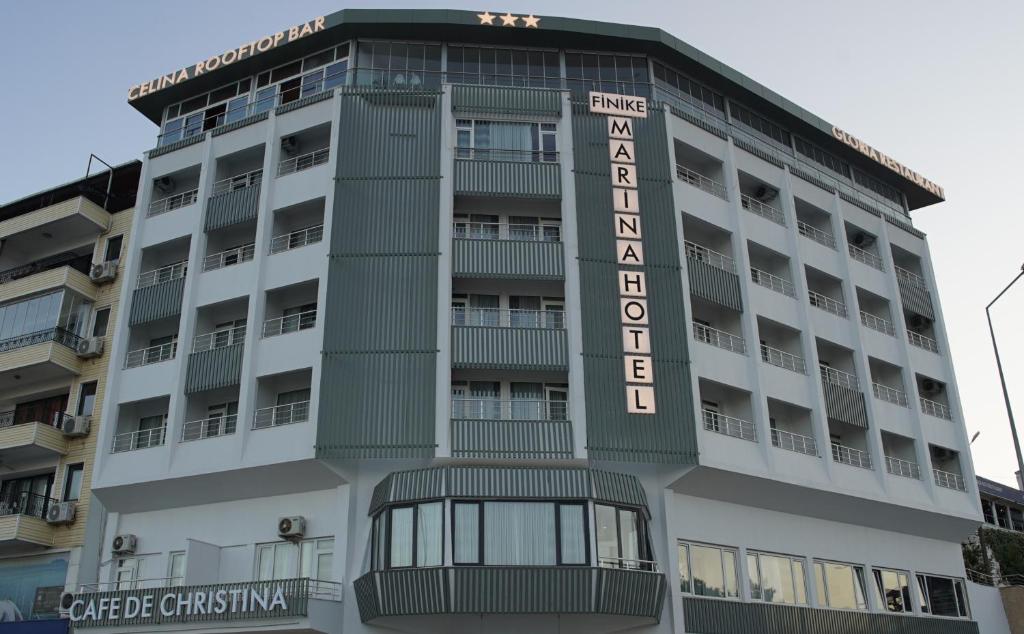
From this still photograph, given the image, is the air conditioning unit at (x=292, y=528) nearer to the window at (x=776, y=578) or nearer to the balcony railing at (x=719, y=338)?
the window at (x=776, y=578)

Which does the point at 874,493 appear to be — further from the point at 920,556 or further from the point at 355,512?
the point at 355,512

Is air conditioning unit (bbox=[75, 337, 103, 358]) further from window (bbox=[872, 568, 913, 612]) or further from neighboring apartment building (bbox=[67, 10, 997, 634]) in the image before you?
window (bbox=[872, 568, 913, 612])

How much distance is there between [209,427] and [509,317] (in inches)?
462

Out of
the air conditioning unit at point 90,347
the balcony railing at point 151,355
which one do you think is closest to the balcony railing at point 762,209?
the balcony railing at point 151,355

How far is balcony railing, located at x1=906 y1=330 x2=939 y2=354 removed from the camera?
44.2 meters

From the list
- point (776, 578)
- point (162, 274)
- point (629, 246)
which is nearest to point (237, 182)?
point (162, 274)

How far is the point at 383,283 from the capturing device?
109ft

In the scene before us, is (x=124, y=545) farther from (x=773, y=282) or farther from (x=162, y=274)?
(x=773, y=282)

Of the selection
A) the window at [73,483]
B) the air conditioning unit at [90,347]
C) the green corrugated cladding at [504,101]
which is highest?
the green corrugated cladding at [504,101]

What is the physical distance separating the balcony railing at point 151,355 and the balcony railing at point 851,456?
25.8m

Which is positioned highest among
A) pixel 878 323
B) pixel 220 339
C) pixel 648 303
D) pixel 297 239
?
pixel 297 239

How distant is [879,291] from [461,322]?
2025cm

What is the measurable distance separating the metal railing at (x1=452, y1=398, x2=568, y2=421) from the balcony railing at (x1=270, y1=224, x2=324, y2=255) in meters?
8.86

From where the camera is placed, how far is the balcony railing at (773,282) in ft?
128
